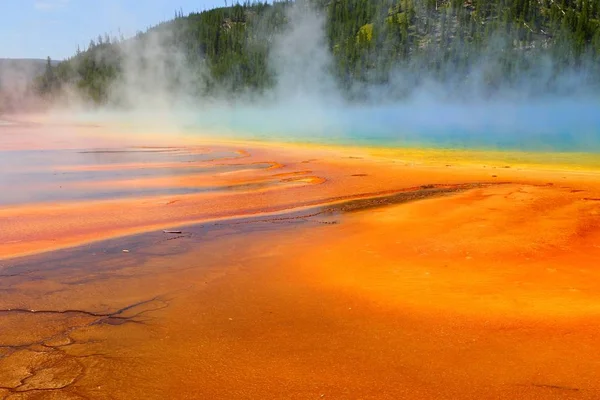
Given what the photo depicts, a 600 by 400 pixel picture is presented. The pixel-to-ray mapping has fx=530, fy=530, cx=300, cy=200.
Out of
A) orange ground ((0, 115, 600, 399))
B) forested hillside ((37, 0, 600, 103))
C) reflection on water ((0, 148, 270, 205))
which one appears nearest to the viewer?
orange ground ((0, 115, 600, 399))

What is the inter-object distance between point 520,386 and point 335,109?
242 ft

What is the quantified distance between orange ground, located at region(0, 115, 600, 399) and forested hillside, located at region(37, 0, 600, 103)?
71.0m

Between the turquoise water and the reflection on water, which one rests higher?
the turquoise water

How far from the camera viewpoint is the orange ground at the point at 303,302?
10.4 feet

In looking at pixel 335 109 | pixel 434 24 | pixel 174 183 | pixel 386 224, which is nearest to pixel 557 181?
pixel 386 224

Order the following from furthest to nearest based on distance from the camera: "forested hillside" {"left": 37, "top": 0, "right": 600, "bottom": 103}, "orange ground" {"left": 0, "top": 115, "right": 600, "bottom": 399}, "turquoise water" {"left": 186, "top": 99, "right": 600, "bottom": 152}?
"forested hillside" {"left": 37, "top": 0, "right": 600, "bottom": 103}, "turquoise water" {"left": 186, "top": 99, "right": 600, "bottom": 152}, "orange ground" {"left": 0, "top": 115, "right": 600, "bottom": 399}

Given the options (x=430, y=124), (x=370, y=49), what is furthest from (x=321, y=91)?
(x=430, y=124)

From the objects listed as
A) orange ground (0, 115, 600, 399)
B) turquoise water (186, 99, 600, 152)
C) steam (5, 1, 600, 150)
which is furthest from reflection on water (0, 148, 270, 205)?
steam (5, 1, 600, 150)

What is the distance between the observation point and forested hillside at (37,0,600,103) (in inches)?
2825

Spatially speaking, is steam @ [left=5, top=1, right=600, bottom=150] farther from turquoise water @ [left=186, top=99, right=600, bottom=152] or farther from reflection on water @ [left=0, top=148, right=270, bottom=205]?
reflection on water @ [left=0, top=148, right=270, bottom=205]

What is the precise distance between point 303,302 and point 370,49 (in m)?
81.0

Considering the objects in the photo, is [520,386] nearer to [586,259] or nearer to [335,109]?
[586,259]

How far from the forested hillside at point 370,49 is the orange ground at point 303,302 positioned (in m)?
71.0

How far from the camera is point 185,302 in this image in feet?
14.4
